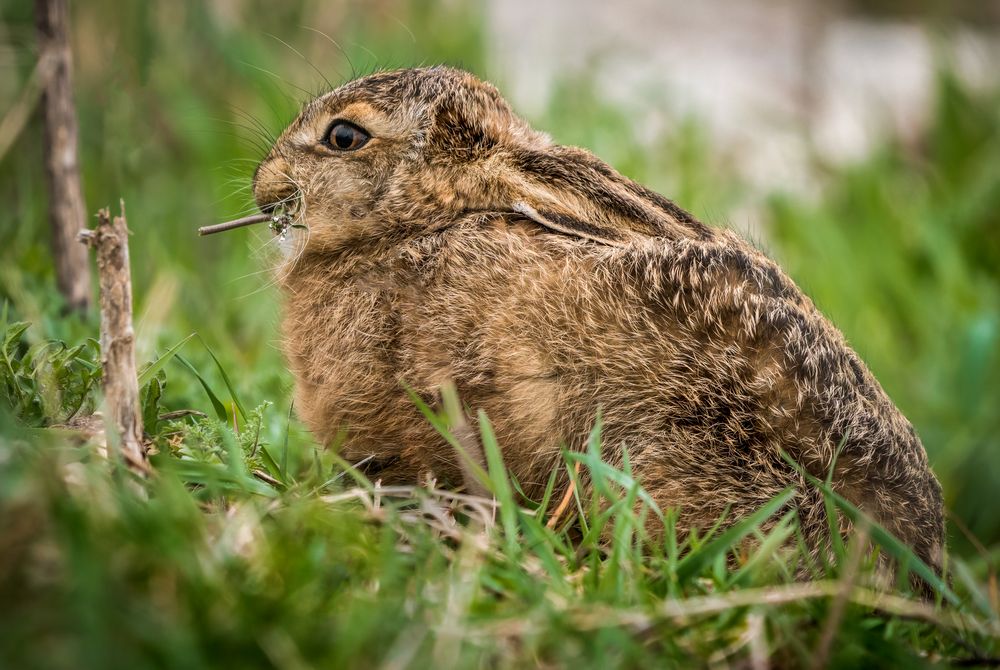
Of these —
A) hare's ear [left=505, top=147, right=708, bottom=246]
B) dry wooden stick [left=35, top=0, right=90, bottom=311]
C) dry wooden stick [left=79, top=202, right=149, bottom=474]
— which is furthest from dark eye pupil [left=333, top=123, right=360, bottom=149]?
dry wooden stick [left=35, top=0, right=90, bottom=311]

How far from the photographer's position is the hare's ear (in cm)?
272

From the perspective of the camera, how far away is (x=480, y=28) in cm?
795

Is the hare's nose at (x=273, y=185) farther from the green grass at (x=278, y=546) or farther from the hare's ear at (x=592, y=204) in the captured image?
the hare's ear at (x=592, y=204)

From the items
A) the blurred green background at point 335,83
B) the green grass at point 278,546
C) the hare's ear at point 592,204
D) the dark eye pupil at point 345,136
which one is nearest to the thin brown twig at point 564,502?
the green grass at point 278,546

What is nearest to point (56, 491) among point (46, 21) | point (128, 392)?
point (128, 392)

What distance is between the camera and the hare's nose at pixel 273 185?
122 inches

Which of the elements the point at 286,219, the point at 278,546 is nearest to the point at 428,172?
the point at 286,219

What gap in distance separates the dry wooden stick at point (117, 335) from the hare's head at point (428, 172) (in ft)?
2.62

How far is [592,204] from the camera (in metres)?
2.74

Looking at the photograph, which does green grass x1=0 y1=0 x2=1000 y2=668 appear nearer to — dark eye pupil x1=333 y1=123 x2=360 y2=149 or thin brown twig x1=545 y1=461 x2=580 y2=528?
thin brown twig x1=545 y1=461 x2=580 y2=528

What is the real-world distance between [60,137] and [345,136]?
1223 millimetres

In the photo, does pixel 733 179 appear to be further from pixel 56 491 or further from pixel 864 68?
pixel 56 491

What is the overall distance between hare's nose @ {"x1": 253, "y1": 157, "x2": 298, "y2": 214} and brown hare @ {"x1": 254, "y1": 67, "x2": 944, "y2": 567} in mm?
386

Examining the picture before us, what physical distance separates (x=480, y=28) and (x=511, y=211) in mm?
5537
